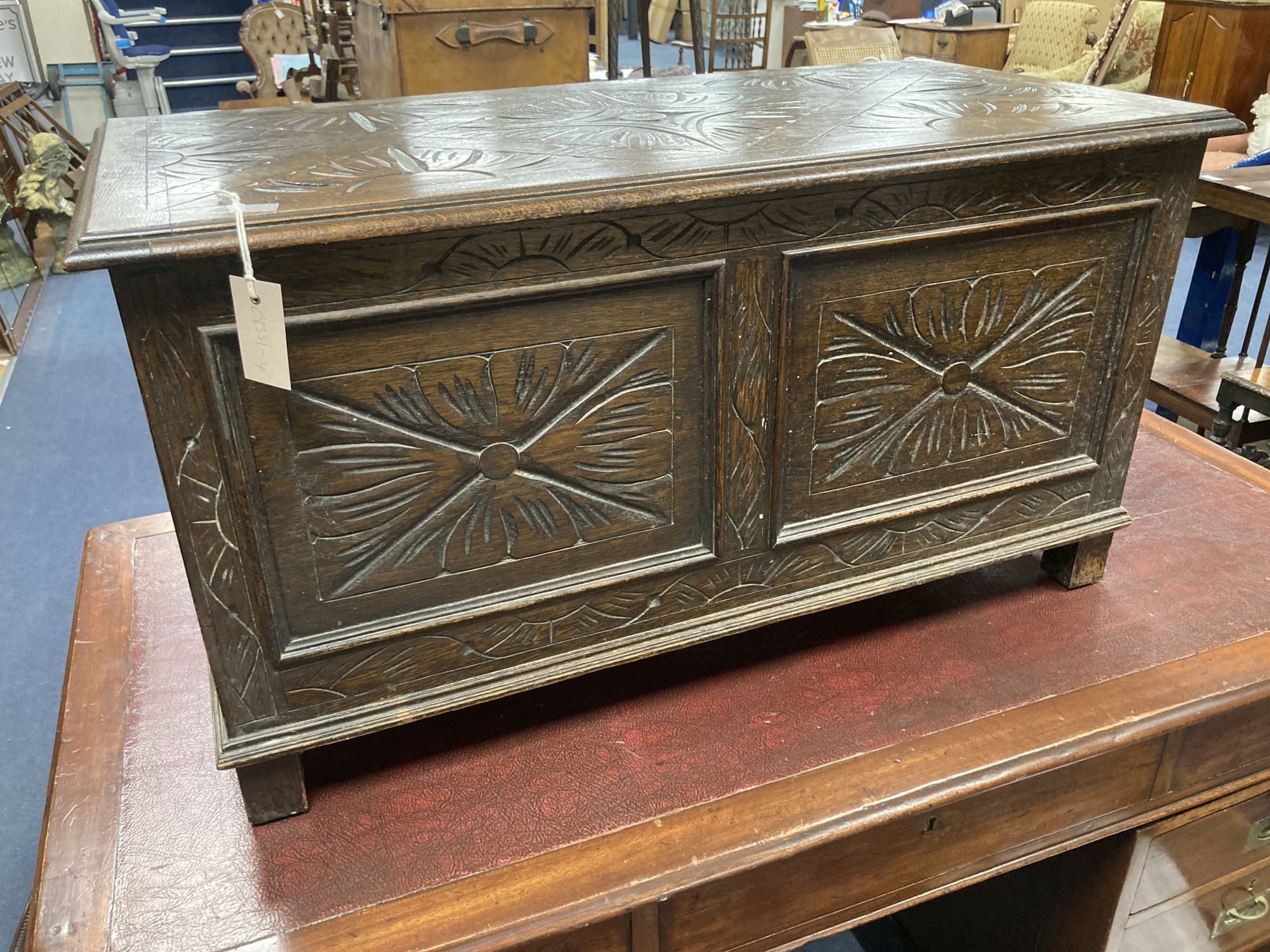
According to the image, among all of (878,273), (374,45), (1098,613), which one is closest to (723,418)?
(878,273)

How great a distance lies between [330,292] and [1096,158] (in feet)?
2.54

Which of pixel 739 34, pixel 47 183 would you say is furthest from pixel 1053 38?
pixel 47 183

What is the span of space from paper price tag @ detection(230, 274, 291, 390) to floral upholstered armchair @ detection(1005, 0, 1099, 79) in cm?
671

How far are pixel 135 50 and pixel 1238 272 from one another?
19.9 feet

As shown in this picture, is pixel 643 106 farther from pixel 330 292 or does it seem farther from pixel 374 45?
pixel 374 45

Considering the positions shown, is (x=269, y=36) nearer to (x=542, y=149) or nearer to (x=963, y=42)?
(x=963, y=42)

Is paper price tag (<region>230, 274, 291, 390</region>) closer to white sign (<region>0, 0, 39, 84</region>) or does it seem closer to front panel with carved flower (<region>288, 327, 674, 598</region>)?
front panel with carved flower (<region>288, 327, 674, 598</region>)

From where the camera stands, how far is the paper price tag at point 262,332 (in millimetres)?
746

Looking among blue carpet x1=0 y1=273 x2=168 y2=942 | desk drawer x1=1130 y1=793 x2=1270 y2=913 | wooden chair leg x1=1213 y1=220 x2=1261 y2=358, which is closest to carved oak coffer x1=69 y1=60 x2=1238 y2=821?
desk drawer x1=1130 y1=793 x2=1270 y2=913

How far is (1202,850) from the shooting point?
1.25 metres

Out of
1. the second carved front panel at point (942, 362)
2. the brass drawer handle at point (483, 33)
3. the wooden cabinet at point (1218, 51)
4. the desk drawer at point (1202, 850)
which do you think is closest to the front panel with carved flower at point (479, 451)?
the second carved front panel at point (942, 362)

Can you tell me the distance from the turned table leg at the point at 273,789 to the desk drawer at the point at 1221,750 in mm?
958

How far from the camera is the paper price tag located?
0.75 meters

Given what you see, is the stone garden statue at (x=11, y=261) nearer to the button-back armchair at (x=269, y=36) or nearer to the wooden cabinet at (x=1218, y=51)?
the button-back armchair at (x=269, y=36)
